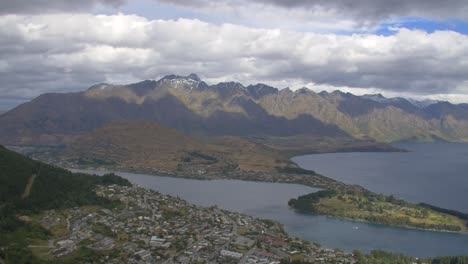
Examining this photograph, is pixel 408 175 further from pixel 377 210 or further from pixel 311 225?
pixel 311 225

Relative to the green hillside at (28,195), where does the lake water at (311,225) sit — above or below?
below

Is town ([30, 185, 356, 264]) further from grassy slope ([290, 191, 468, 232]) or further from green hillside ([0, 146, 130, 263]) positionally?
grassy slope ([290, 191, 468, 232])

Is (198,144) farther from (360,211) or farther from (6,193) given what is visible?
(6,193)

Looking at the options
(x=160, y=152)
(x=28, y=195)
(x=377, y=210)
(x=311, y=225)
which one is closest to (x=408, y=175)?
(x=377, y=210)

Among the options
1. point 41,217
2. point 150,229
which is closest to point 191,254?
point 150,229

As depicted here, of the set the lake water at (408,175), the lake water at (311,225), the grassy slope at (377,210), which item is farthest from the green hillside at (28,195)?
the lake water at (408,175)

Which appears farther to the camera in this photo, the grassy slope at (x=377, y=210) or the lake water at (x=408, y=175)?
the lake water at (x=408, y=175)

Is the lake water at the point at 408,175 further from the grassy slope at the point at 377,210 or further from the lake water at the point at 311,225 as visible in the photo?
the lake water at the point at 311,225
